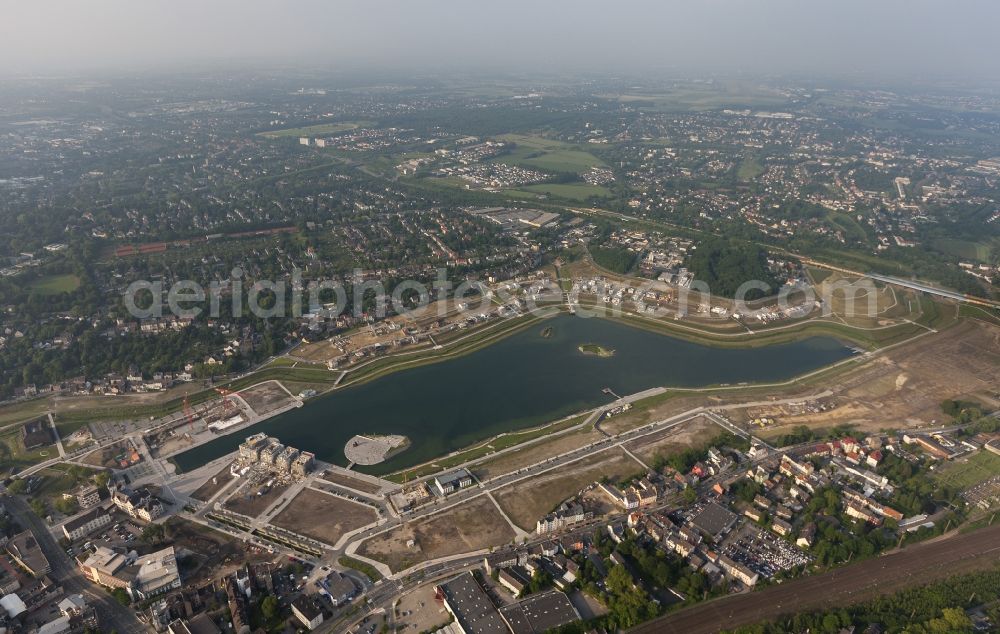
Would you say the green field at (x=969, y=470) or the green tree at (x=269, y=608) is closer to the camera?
the green tree at (x=269, y=608)

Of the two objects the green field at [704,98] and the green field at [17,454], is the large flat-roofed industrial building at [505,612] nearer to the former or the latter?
the green field at [17,454]

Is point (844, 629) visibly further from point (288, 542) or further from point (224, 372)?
point (224, 372)

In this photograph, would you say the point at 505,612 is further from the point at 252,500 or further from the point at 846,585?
the point at 252,500

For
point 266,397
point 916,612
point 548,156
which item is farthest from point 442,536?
point 548,156

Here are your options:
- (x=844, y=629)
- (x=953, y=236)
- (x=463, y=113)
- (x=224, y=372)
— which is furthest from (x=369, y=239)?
(x=463, y=113)

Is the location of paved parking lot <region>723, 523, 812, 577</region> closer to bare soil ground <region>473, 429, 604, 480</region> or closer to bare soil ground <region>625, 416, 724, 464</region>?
bare soil ground <region>625, 416, 724, 464</region>

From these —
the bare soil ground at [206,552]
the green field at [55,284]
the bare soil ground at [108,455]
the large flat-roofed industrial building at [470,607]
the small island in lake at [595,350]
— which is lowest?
the bare soil ground at [206,552]

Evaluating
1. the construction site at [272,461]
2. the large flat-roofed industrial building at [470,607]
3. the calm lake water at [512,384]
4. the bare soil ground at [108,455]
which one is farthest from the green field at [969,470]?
A: the bare soil ground at [108,455]
